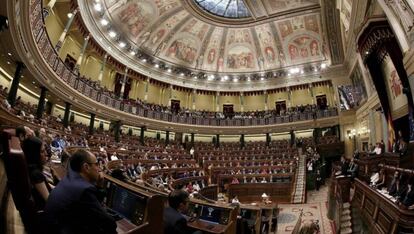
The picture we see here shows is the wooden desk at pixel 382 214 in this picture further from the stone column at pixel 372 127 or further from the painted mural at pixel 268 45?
the painted mural at pixel 268 45

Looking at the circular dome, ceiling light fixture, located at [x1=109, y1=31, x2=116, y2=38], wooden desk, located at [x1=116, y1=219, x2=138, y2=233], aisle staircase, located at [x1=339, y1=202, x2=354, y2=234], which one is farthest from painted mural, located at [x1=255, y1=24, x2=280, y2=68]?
wooden desk, located at [x1=116, y1=219, x2=138, y2=233]

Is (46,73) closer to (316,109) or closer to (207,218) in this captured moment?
(207,218)

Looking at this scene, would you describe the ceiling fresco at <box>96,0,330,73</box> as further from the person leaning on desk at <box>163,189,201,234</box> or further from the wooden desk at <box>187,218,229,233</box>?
the person leaning on desk at <box>163,189,201,234</box>

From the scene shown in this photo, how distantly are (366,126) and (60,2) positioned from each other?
19.3 m

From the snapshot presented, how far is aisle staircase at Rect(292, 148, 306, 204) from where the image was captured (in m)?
11.2

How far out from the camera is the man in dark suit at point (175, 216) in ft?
7.71

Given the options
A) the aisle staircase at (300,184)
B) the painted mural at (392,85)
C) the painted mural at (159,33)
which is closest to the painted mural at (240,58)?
the painted mural at (159,33)

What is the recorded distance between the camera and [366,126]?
559 inches

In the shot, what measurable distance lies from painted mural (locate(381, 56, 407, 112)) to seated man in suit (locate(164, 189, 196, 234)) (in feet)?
28.9

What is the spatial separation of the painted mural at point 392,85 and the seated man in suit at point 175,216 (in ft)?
28.9

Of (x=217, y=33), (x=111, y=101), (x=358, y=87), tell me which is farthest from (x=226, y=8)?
(x=111, y=101)

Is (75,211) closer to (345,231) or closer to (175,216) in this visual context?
(175,216)

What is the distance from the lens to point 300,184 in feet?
40.1

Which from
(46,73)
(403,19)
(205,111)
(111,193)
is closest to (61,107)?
(46,73)
